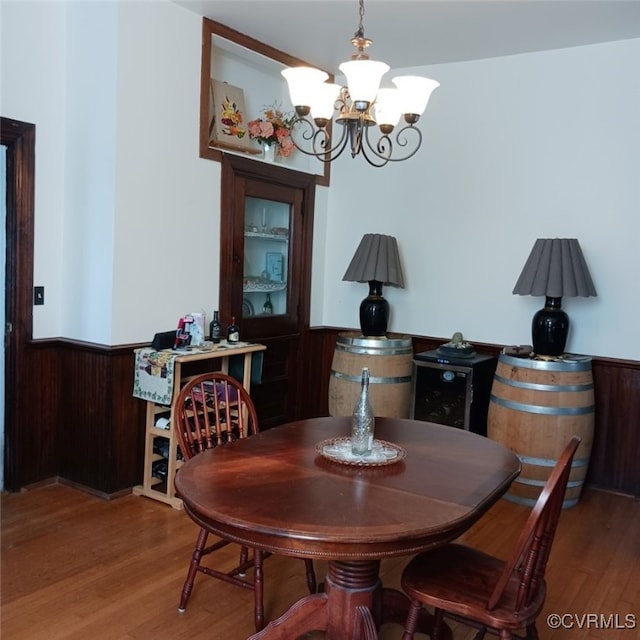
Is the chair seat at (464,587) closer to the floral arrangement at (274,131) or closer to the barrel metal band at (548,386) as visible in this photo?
the barrel metal band at (548,386)

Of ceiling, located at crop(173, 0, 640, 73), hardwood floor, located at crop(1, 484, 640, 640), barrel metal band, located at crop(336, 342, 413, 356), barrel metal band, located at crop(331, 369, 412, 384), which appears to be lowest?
hardwood floor, located at crop(1, 484, 640, 640)

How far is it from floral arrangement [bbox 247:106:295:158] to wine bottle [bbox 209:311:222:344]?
121cm

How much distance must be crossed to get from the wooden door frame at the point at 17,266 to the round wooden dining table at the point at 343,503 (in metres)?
1.74

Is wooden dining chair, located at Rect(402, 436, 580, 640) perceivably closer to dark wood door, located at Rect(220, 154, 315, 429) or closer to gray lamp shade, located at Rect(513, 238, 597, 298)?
gray lamp shade, located at Rect(513, 238, 597, 298)

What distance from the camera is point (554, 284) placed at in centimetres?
339

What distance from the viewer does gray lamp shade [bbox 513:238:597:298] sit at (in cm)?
339

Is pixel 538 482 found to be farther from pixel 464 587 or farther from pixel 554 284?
pixel 464 587

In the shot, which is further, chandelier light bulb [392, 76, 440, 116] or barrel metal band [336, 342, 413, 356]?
barrel metal band [336, 342, 413, 356]

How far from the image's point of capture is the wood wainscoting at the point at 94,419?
3266 millimetres

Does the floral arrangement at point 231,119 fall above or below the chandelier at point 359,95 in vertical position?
above

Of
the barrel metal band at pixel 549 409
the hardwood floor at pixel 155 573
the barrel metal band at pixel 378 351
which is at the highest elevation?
the barrel metal band at pixel 378 351
